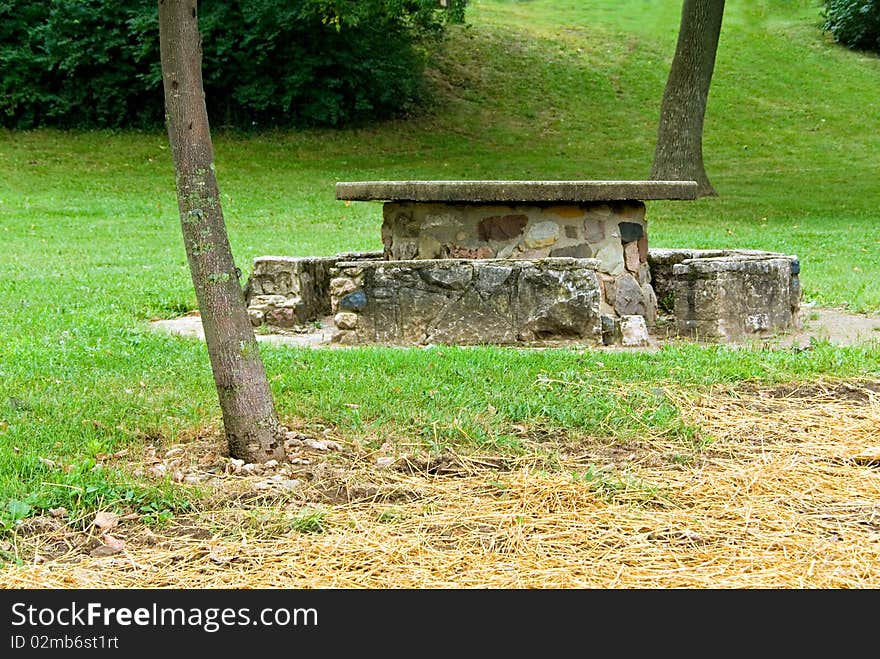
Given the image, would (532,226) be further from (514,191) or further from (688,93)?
(688,93)

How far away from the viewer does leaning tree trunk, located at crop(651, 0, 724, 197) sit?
16.5 m

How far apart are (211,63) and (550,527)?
20258 mm

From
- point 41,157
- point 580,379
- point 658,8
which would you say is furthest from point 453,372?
point 658,8

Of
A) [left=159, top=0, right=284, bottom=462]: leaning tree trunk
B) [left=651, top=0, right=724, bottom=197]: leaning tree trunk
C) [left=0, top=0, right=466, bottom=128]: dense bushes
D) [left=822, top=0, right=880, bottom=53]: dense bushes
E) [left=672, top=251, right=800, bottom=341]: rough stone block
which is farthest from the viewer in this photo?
[left=822, top=0, right=880, bottom=53]: dense bushes

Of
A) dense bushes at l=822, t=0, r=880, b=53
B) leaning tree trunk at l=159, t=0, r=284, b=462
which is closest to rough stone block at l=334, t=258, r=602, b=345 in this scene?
leaning tree trunk at l=159, t=0, r=284, b=462

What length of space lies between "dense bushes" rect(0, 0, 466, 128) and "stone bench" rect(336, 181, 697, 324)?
14.7m

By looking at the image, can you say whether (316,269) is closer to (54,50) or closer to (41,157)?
(41,157)

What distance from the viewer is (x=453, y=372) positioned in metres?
5.44

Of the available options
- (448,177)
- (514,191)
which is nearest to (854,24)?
(448,177)

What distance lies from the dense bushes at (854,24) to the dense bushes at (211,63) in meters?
13.9

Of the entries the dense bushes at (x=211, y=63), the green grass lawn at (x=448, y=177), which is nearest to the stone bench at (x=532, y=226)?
the green grass lawn at (x=448, y=177)

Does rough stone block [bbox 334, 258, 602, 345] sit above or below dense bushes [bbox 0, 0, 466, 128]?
below

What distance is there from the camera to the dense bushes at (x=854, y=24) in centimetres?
3006

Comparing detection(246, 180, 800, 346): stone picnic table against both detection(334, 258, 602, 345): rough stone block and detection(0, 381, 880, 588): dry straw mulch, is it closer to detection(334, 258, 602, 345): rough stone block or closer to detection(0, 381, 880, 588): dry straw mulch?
detection(334, 258, 602, 345): rough stone block
